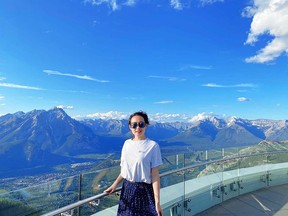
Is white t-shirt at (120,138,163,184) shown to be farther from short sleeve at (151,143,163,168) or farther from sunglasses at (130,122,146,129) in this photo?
sunglasses at (130,122,146,129)

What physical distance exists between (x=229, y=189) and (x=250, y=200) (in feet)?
1.41

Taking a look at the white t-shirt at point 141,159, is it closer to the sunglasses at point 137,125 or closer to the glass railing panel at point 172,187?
the sunglasses at point 137,125

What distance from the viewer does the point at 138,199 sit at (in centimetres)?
216

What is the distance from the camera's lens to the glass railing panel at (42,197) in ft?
6.78

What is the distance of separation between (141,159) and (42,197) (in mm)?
1080

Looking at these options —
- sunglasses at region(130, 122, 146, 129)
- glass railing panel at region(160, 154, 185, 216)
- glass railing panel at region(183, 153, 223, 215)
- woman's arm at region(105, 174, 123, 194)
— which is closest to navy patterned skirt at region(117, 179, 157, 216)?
woman's arm at region(105, 174, 123, 194)

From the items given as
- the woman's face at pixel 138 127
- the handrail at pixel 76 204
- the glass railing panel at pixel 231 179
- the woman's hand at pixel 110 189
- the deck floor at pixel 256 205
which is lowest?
the deck floor at pixel 256 205

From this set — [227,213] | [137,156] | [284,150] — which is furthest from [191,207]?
[284,150]

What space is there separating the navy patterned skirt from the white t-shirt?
68 mm

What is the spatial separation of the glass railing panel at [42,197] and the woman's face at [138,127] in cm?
82

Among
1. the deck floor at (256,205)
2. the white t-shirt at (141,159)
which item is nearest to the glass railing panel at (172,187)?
the deck floor at (256,205)

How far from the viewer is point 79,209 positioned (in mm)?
2438

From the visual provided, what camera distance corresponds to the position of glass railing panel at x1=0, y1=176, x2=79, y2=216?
6.78 ft

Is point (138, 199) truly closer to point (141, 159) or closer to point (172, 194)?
point (141, 159)
